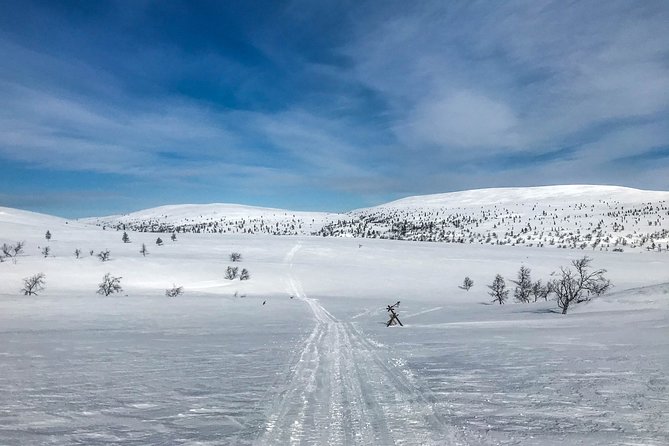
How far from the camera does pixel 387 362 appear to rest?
376 inches

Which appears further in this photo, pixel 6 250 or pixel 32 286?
pixel 6 250

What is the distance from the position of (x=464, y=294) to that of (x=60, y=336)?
4066 cm

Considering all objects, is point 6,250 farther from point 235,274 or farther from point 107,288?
point 235,274

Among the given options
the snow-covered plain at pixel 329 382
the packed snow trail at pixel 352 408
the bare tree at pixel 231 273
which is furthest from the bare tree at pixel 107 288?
the packed snow trail at pixel 352 408

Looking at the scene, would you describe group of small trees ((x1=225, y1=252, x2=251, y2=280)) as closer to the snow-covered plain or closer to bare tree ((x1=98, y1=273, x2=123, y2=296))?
bare tree ((x1=98, y1=273, x2=123, y2=296))

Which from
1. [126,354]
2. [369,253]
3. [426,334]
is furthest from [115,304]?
[369,253]

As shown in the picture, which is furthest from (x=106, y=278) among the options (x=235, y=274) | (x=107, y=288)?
(x=235, y=274)

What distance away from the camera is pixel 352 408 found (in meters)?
6.05

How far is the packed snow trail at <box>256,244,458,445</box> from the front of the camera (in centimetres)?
492

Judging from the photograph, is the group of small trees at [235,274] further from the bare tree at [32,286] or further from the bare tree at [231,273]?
the bare tree at [32,286]

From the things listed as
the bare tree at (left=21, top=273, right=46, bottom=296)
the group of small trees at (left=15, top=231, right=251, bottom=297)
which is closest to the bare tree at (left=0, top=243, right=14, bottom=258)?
the group of small trees at (left=15, top=231, right=251, bottom=297)

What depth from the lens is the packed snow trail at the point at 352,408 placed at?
16.1 feet

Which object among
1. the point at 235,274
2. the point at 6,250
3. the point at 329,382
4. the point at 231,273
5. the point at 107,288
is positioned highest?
the point at 6,250

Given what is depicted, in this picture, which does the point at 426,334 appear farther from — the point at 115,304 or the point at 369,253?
the point at 369,253
